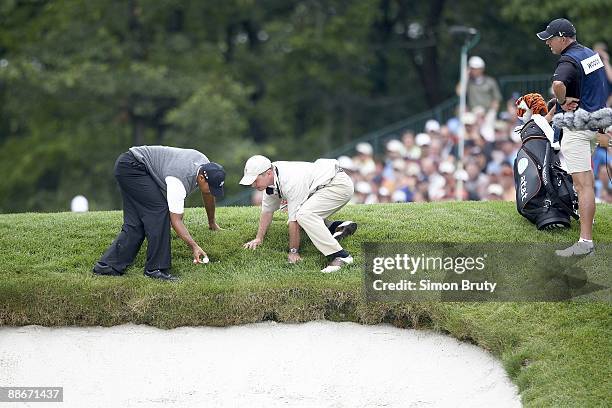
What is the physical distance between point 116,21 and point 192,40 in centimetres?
247

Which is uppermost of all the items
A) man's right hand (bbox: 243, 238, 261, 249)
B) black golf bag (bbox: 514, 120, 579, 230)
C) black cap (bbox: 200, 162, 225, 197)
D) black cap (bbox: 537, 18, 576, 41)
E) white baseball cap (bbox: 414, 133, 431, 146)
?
black cap (bbox: 537, 18, 576, 41)

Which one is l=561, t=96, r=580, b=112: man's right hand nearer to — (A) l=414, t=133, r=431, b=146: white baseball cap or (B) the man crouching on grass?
(B) the man crouching on grass

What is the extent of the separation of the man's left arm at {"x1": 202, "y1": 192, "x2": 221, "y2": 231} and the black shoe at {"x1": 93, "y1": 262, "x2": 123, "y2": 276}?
121cm

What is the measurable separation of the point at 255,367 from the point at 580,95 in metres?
4.29

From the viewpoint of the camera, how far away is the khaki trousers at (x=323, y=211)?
39.7 feet

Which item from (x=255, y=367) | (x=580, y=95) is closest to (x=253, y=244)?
(x=255, y=367)

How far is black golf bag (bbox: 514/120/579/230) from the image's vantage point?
13.0 meters

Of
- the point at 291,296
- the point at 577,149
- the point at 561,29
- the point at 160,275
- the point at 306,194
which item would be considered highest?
the point at 561,29

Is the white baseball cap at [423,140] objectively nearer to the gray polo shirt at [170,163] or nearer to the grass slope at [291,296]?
the grass slope at [291,296]

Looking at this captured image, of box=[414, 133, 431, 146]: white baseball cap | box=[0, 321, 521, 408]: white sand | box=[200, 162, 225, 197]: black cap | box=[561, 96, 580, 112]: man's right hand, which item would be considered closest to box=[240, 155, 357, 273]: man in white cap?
box=[200, 162, 225, 197]: black cap

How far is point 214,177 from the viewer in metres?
11.9

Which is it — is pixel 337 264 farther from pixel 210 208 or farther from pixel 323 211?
pixel 210 208

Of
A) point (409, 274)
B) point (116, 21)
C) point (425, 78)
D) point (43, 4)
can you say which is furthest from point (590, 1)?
point (409, 274)

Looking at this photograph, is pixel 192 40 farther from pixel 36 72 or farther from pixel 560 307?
pixel 560 307
